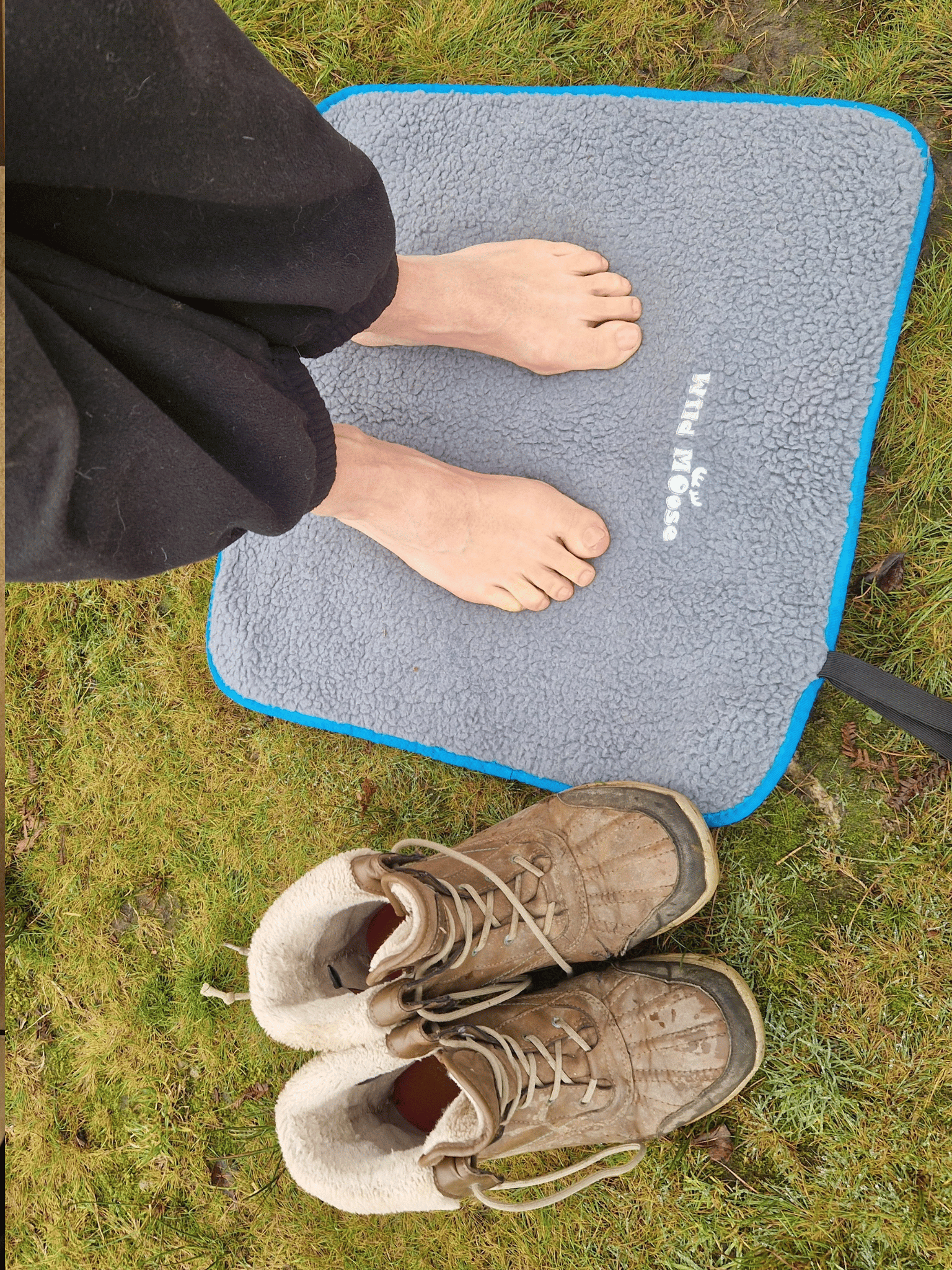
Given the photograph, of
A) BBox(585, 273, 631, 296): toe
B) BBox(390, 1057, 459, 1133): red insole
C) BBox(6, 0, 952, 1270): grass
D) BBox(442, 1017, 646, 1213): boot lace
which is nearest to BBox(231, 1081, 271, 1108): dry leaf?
BBox(6, 0, 952, 1270): grass

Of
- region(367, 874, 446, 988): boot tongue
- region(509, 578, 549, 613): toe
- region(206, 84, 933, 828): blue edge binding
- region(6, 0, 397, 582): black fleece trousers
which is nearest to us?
region(6, 0, 397, 582): black fleece trousers

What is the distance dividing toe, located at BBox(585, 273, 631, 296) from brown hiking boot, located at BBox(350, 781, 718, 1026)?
2.09 ft

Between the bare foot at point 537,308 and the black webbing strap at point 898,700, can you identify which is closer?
the black webbing strap at point 898,700

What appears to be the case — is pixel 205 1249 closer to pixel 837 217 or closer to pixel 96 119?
pixel 96 119

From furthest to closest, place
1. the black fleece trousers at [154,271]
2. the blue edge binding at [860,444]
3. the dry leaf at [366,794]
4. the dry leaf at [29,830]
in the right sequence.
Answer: the dry leaf at [29,830] → the dry leaf at [366,794] → the blue edge binding at [860,444] → the black fleece trousers at [154,271]

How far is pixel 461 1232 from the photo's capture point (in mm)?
1221

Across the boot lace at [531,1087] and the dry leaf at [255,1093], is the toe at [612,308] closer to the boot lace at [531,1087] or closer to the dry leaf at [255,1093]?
the boot lace at [531,1087]

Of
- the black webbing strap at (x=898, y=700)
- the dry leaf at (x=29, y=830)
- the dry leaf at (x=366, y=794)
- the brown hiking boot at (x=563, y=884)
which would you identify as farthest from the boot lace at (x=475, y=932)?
the dry leaf at (x=29, y=830)

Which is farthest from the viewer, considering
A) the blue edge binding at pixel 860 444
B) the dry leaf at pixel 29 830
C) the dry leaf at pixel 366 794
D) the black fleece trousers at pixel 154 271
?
the dry leaf at pixel 29 830

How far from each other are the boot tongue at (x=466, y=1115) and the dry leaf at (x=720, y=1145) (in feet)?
1.08

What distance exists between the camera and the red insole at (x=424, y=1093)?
3.72 ft

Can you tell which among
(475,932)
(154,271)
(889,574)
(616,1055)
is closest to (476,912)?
(475,932)

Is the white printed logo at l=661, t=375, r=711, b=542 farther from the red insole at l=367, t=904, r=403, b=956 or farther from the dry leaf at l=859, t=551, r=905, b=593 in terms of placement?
the red insole at l=367, t=904, r=403, b=956

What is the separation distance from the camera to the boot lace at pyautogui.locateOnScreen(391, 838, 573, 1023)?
1.01 metres
